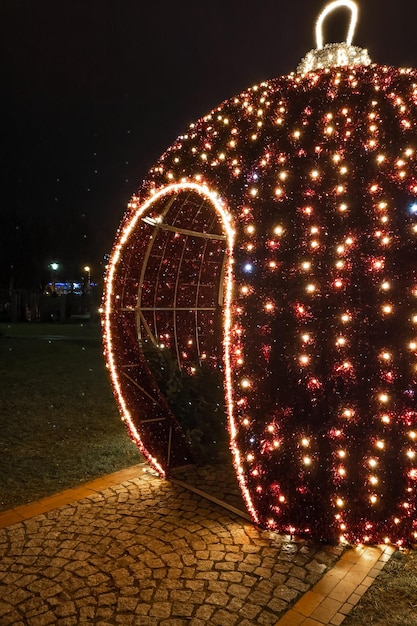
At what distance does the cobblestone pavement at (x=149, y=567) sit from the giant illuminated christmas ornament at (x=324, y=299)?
0.40 meters

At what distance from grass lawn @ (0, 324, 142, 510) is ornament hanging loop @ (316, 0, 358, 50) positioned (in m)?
4.76

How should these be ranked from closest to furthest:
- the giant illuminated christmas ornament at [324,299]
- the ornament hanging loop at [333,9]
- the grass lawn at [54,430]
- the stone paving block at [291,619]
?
the stone paving block at [291,619] < the giant illuminated christmas ornament at [324,299] < the ornament hanging loop at [333,9] < the grass lawn at [54,430]

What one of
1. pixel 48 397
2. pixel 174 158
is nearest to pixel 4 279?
pixel 48 397

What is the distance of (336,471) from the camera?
148 inches

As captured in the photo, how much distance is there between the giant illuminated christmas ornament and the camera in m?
3.70

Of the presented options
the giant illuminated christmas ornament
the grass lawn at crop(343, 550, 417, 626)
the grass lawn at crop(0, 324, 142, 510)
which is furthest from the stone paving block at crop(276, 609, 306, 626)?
the grass lawn at crop(0, 324, 142, 510)

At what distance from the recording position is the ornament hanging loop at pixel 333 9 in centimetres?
469

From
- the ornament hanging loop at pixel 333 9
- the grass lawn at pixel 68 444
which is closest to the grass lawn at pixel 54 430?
the grass lawn at pixel 68 444

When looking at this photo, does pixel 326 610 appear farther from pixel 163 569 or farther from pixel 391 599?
pixel 163 569

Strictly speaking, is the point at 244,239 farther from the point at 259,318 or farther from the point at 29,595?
the point at 29,595

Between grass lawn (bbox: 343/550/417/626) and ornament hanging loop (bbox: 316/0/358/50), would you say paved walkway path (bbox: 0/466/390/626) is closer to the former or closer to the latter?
grass lawn (bbox: 343/550/417/626)

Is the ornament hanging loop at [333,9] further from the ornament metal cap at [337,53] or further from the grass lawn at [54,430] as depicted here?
the grass lawn at [54,430]

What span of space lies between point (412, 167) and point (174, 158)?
215 cm

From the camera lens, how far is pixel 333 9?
15.8ft
